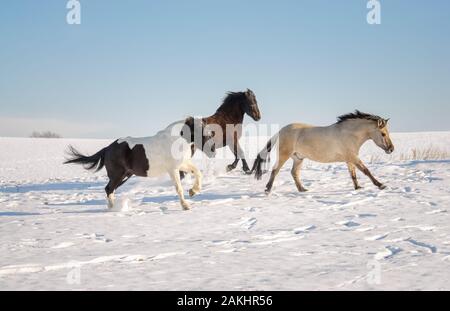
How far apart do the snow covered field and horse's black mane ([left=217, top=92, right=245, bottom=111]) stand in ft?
5.96

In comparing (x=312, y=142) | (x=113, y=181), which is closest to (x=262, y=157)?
(x=312, y=142)

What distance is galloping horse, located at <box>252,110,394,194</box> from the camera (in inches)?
342

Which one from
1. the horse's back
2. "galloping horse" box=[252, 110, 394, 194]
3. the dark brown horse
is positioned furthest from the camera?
the dark brown horse

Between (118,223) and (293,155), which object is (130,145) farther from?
(293,155)

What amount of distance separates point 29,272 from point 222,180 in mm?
7350

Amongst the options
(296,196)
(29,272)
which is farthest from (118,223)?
(296,196)

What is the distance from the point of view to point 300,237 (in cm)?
479

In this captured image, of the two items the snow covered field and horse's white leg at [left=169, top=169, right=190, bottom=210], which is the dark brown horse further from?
horse's white leg at [left=169, top=169, right=190, bottom=210]

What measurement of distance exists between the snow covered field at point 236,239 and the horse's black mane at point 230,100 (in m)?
1.82

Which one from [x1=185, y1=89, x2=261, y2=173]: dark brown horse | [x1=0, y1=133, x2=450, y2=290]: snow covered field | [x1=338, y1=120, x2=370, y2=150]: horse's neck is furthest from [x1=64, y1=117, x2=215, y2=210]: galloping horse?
[x1=338, y1=120, x2=370, y2=150]: horse's neck

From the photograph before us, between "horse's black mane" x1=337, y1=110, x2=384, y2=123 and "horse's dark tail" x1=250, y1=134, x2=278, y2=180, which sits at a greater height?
"horse's black mane" x1=337, y1=110, x2=384, y2=123

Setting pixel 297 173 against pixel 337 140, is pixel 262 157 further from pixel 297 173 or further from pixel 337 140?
pixel 337 140

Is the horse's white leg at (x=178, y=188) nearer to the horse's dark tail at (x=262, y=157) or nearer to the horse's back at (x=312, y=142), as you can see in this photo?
the horse's dark tail at (x=262, y=157)
